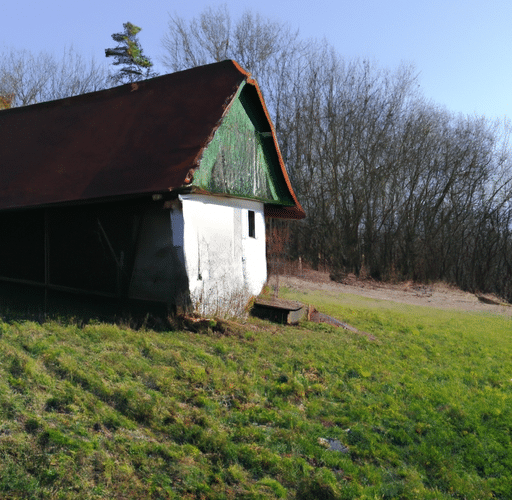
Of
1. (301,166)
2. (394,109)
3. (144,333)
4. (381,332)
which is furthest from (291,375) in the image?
(394,109)

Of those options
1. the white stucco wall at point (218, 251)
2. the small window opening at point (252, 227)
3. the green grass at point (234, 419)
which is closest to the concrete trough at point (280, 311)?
the white stucco wall at point (218, 251)

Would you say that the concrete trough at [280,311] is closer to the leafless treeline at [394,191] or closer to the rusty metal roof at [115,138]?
the rusty metal roof at [115,138]

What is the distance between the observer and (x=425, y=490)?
5.85 meters

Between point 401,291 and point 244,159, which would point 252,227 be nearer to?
point 244,159

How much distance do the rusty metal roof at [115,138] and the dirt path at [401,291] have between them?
10.8 meters

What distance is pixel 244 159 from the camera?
1401 centimetres

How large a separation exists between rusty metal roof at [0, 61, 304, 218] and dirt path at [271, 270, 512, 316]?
1085 cm

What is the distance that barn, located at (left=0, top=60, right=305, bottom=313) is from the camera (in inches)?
433

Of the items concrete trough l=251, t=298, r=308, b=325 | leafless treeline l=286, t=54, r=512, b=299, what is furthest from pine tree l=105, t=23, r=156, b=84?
concrete trough l=251, t=298, r=308, b=325

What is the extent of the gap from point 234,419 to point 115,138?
8.41m

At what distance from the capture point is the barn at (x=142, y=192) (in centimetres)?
1099

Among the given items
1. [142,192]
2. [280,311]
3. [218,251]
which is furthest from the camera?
[280,311]

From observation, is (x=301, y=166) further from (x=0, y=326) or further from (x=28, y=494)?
(x=28, y=494)

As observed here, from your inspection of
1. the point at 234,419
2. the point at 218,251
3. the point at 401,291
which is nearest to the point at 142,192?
the point at 218,251
